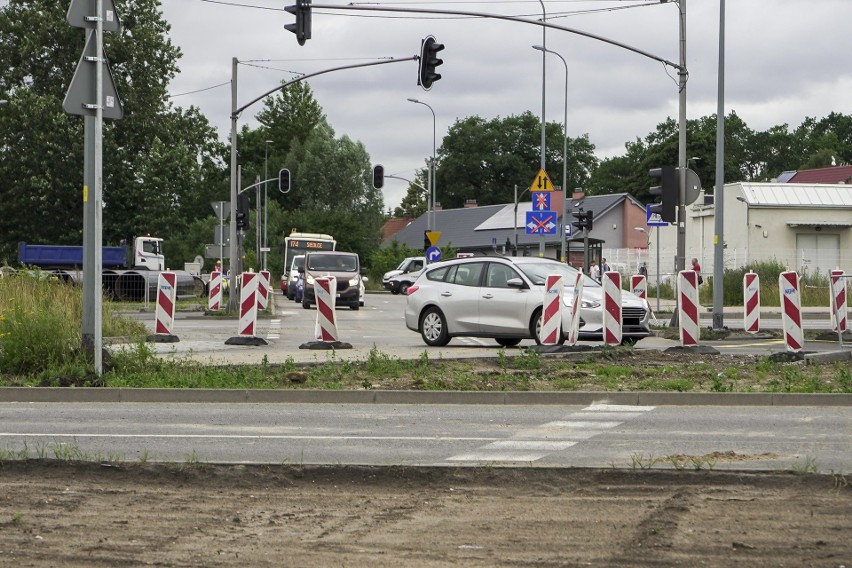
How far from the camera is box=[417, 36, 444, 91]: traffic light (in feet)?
87.5

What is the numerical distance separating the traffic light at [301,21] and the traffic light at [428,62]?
3465mm

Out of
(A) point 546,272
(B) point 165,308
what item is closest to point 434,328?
(A) point 546,272

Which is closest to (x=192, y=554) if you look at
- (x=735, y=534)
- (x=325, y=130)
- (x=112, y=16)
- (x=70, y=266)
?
(x=735, y=534)

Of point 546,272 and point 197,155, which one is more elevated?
point 197,155

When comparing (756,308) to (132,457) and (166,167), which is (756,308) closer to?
(132,457)

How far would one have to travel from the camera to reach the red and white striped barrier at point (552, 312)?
759 inches

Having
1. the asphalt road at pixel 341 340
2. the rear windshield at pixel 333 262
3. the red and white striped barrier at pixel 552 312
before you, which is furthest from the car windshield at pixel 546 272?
the rear windshield at pixel 333 262

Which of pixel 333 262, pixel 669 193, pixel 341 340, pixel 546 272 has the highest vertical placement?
pixel 669 193

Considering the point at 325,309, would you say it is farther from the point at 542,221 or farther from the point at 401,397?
the point at 542,221

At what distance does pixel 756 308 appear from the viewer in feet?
84.1

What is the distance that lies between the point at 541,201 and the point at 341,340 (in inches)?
362

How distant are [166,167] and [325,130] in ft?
174

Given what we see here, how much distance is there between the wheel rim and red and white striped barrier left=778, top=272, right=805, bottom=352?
633cm

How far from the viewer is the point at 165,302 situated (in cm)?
2323
